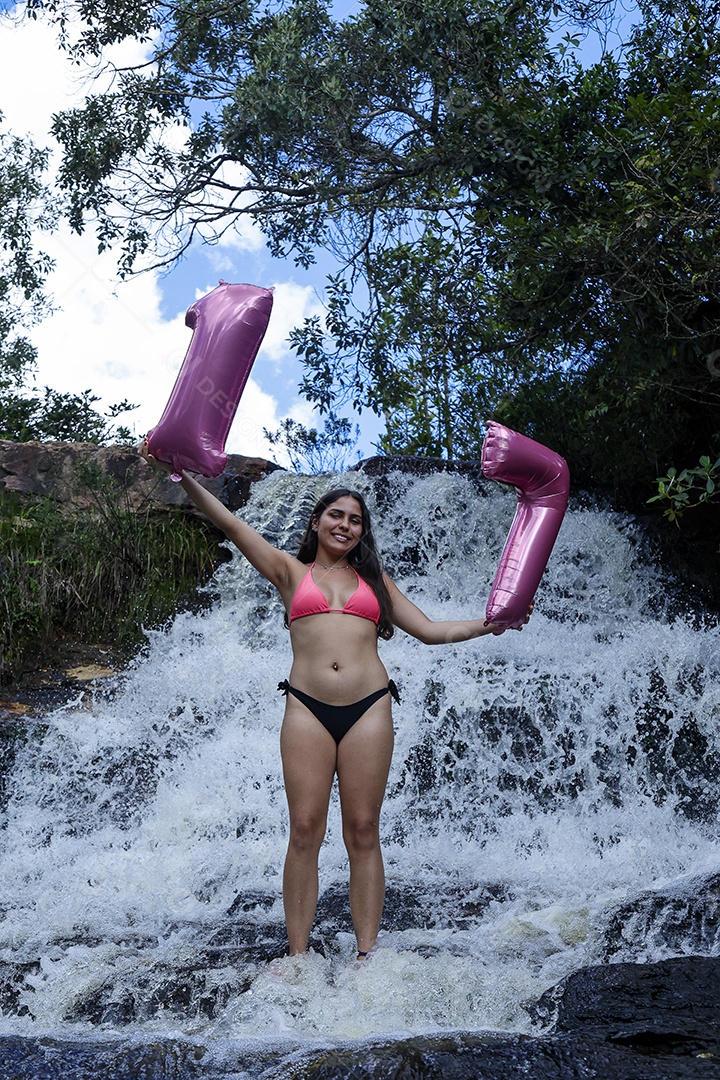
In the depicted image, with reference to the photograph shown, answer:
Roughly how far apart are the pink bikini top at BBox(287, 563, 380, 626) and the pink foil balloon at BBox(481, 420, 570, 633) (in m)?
0.41

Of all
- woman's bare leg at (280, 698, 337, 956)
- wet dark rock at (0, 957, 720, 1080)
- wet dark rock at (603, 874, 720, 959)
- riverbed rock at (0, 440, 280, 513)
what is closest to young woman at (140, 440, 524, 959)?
woman's bare leg at (280, 698, 337, 956)

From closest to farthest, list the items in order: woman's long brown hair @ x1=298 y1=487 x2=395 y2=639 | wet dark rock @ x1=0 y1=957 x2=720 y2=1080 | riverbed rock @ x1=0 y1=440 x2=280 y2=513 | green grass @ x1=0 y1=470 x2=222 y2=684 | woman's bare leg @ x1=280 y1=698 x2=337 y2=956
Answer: wet dark rock @ x1=0 y1=957 x2=720 y2=1080 → woman's bare leg @ x1=280 y1=698 x2=337 y2=956 → woman's long brown hair @ x1=298 y1=487 x2=395 y2=639 → green grass @ x1=0 y1=470 x2=222 y2=684 → riverbed rock @ x1=0 y1=440 x2=280 y2=513

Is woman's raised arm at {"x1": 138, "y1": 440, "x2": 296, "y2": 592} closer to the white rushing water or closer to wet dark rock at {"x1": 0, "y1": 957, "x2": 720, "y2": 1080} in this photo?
the white rushing water

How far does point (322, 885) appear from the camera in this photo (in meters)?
4.93

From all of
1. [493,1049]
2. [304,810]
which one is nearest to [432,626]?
[304,810]

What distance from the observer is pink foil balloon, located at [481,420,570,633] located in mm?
3613

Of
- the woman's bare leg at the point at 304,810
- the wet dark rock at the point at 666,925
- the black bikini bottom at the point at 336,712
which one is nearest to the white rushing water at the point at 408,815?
the wet dark rock at the point at 666,925

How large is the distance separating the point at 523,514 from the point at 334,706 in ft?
3.29

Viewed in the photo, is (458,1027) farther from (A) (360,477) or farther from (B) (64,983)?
(A) (360,477)

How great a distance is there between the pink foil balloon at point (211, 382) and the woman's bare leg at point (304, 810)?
95 centimetres

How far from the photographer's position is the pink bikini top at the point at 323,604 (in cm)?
357

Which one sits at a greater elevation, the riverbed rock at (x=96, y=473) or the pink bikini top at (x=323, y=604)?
the riverbed rock at (x=96, y=473)

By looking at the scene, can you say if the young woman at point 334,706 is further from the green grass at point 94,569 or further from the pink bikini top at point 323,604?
the green grass at point 94,569

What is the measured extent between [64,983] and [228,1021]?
81cm
